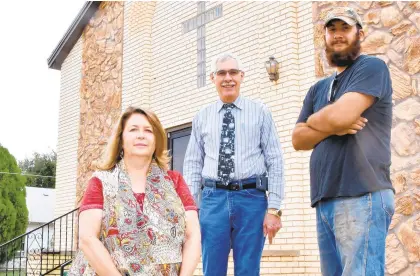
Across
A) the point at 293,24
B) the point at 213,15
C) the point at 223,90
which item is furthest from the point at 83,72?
the point at 223,90

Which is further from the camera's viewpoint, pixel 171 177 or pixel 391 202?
pixel 171 177

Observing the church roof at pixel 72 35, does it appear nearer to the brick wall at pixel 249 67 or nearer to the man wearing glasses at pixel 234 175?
the brick wall at pixel 249 67

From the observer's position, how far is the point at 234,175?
3.48m

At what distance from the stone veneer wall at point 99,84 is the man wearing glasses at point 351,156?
7727 millimetres

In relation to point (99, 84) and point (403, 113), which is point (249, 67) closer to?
point (403, 113)

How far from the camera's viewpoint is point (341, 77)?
275 centimetres

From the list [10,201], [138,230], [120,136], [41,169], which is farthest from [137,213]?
[41,169]

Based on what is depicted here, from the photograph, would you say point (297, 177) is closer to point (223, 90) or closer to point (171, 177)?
point (223, 90)

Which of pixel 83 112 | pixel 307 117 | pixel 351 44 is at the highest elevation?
pixel 83 112

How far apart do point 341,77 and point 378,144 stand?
42 centimetres

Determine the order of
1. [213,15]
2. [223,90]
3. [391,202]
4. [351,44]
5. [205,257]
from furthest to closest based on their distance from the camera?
[213,15] → [223,90] → [205,257] → [351,44] → [391,202]

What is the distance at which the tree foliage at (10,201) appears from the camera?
60.2ft

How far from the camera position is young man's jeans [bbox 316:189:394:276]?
7.87ft

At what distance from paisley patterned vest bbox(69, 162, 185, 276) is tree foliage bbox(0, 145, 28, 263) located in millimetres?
16772
